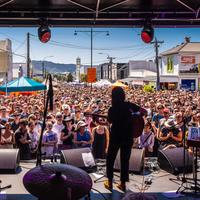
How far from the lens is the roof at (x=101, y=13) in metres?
6.51

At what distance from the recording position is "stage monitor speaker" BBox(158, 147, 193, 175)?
713cm

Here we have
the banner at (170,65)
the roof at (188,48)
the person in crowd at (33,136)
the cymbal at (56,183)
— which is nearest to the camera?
the cymbal at (56,183)

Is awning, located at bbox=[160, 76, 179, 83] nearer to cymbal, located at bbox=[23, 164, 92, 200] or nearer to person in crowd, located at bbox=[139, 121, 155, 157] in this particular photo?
person in crowd, located at bbox=[139, 121, 155, 157]

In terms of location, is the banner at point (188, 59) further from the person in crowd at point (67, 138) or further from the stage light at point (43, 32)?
the stage light at point (43, 32)

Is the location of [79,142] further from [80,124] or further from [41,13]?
[41,13]

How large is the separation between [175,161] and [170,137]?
1.82 metres

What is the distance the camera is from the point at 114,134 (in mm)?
5484

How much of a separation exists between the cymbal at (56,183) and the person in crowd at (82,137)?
544 centimetres

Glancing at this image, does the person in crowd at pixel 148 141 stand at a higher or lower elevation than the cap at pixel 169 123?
lower

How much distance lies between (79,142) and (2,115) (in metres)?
3.89

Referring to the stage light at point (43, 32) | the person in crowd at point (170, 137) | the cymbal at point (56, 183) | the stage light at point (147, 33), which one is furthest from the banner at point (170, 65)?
the cymbal at point (56, 183)

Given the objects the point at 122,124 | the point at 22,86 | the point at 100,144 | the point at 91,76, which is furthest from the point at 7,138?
the point at 91,76

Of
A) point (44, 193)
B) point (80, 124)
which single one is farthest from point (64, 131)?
point (44, 193)

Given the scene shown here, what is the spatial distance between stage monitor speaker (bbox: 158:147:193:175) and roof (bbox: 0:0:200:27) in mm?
2733
